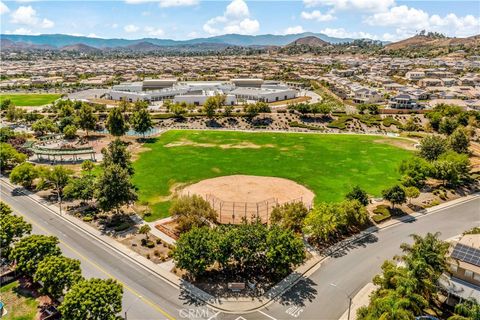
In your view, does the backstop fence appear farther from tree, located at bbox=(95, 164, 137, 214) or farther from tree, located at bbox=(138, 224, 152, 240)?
tree, located at bbox=(95, 164, 137, 214)

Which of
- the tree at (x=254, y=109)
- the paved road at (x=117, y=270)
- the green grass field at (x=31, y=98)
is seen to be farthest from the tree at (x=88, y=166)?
the green grass field at (x=31, y=98)

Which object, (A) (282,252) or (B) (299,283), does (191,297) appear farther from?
(B) (299,283)

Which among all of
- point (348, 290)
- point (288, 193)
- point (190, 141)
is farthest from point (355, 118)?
point (348, 290)

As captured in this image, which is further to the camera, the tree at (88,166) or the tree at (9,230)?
the tree at (88,166)

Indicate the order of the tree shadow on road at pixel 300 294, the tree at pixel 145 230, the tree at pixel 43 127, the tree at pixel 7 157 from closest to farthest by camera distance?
the tree shadow on road at pixel 300 294, the tree at pixel 145 230, the tree at pixel 7 157, the tree at pixel 43 127

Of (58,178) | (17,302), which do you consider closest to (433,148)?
(58,178)

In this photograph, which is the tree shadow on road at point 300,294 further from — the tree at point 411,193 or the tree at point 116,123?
the tree at point 116,123

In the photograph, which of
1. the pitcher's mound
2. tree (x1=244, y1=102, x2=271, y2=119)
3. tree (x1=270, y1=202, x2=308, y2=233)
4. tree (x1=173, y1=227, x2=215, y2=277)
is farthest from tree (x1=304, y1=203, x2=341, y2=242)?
tree (x1=244, y1=102, x2=271, y2=119)
